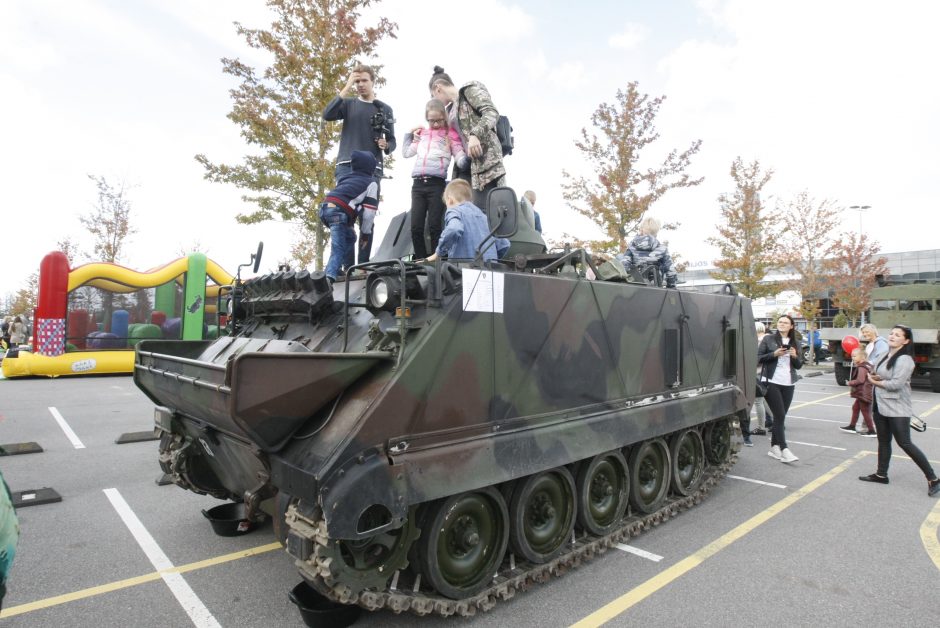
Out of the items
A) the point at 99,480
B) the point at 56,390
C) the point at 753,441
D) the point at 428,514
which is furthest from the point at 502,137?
the point at 56,390

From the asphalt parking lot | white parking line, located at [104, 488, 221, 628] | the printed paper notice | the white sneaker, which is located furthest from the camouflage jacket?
the white sneaker

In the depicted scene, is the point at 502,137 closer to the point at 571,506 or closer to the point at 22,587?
the point at 571,506

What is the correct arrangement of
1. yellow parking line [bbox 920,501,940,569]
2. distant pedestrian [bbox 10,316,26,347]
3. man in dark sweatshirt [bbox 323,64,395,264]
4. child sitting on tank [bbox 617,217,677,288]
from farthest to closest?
distant pedestrian [bbox 10,316,26,347] < child sitting on tank [bbox 617,217,677,288] < man in dark sweatshirt [bbox 323,64,395,264] < yellow parking line [bbox 920,501,940,569]

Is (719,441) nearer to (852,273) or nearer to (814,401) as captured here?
(814,401)

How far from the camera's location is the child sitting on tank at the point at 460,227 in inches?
159

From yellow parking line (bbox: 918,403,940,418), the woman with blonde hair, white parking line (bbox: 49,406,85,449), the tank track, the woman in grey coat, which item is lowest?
yellow parking line (bbox: 918,403,940,418)

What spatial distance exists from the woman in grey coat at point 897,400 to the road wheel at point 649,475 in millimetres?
2834

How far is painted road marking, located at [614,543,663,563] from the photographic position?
435 cm

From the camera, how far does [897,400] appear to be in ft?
20.2

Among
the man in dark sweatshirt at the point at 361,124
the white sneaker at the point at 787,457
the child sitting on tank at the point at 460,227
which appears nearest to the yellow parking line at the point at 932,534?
the white sneaker at the point at 787,457

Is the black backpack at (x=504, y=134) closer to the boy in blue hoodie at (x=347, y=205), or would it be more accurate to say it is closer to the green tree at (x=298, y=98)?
the boy in blue hoodie at (x=347, y=205)

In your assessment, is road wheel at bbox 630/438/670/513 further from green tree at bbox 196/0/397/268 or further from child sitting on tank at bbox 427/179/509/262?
green tree at bbox 196/0/397/268

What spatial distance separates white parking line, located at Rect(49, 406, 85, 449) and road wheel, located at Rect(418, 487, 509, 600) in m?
6.58

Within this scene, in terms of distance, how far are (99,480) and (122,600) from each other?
3.12 metres
